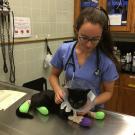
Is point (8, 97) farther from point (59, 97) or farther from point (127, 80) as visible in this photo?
point (127, 80)

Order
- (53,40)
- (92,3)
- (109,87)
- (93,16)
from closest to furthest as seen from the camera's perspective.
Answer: (93,16), (109,87), (53,40), (92,3)

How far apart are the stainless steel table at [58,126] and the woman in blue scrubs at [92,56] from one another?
4.7 inches

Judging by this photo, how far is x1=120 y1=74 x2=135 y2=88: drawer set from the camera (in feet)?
7.87

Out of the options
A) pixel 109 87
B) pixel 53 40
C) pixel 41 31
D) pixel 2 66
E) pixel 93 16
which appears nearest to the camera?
pixel 93 16

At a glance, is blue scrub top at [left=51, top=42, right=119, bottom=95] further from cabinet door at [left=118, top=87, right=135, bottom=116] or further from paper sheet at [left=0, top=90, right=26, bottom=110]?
cabinet door at [left=118, top=87, right=135, bottom=116]

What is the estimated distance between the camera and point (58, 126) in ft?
3.05

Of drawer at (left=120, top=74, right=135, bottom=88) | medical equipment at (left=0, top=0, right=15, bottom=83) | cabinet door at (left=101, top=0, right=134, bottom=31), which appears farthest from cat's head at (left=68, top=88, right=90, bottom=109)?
cabinet door at (left=101, top=0, right=134, bottom=31)

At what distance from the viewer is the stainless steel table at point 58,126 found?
0.89m

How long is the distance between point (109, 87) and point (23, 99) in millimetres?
469

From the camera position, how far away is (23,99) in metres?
1.19

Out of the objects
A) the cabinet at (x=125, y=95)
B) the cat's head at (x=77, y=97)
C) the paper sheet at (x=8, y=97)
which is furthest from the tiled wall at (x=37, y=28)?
the cat's head at (x=77, y=97)

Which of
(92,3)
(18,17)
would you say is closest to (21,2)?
(18,17)

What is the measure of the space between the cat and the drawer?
151cm

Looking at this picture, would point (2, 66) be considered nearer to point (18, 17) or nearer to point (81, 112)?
point (18, 17)
